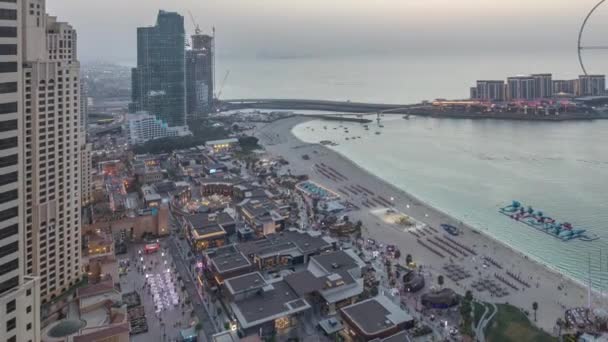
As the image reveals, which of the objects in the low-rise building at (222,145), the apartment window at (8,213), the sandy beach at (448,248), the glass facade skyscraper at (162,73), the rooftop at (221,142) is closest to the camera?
the apartment window at (8,213)

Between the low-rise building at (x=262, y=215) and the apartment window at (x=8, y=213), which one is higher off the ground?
the apartment window at (x=8, y=213)

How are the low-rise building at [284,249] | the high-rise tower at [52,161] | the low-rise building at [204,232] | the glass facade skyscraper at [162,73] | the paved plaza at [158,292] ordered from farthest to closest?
the glass facade skyscraper at [162,73], the low-rise building at [204,232], the low-rise building at [284,249], the paved plaza at [158,292], the high-rise tower at [52,161]

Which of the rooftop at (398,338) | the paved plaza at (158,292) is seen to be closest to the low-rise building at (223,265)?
the paved plaza at (158,292)

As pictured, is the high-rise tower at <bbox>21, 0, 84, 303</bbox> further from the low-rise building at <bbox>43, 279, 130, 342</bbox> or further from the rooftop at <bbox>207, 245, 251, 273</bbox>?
the rooftop at <bbox>207, 245, 251, 273</bbox>

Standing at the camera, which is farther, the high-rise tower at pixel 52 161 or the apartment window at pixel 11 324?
the high-rise tower at pixel 52 161

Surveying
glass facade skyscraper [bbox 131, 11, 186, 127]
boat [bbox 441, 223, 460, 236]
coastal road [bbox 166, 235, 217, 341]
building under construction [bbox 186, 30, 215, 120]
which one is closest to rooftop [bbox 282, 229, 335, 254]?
coastal road [bbox 166, 235, 217, 341]

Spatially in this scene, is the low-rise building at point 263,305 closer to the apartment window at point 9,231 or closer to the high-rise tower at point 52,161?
the high-rise tower at point 52,161

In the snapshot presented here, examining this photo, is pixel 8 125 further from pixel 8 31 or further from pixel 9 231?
pixel 9 231
